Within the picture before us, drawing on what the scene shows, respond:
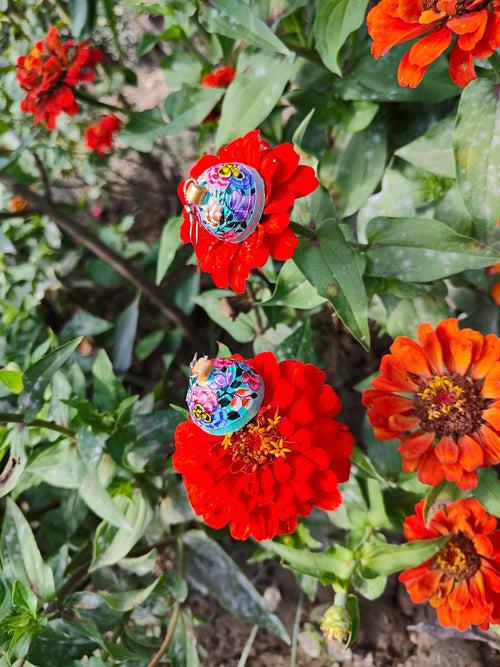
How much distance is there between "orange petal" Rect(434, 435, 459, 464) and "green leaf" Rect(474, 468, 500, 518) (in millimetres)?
153

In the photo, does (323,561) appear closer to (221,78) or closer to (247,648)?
(247,648)

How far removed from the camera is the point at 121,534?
114 centimetres

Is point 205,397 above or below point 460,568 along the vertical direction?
above

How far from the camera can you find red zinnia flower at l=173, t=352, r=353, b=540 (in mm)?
814

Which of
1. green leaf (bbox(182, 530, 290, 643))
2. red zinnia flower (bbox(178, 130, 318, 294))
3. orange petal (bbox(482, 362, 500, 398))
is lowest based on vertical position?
green leaf (bbox(182, 530, 290, 643))

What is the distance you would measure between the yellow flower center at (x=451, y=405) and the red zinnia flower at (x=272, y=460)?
0.16 meters

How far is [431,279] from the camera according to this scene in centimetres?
95

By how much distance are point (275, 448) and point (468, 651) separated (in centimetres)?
74

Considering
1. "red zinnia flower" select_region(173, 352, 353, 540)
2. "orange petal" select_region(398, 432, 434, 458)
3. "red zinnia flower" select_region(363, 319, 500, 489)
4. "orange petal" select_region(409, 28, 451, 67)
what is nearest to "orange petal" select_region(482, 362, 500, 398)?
"red zinnia flower" select_region(363, 319, 500, 489)

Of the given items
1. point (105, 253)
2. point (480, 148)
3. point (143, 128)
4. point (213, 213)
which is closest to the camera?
point (213, 213)

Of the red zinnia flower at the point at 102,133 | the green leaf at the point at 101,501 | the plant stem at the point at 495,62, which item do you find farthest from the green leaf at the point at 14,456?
the plant stem at the point at 495,62

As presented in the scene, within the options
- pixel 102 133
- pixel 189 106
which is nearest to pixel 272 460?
pixel 189 106

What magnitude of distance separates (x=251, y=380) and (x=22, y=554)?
63 centimetres

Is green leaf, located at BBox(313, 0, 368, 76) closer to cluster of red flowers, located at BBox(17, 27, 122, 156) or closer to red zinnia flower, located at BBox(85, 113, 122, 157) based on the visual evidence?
cluster of red flowers, located at BBox(17, 27, 122, 156)
